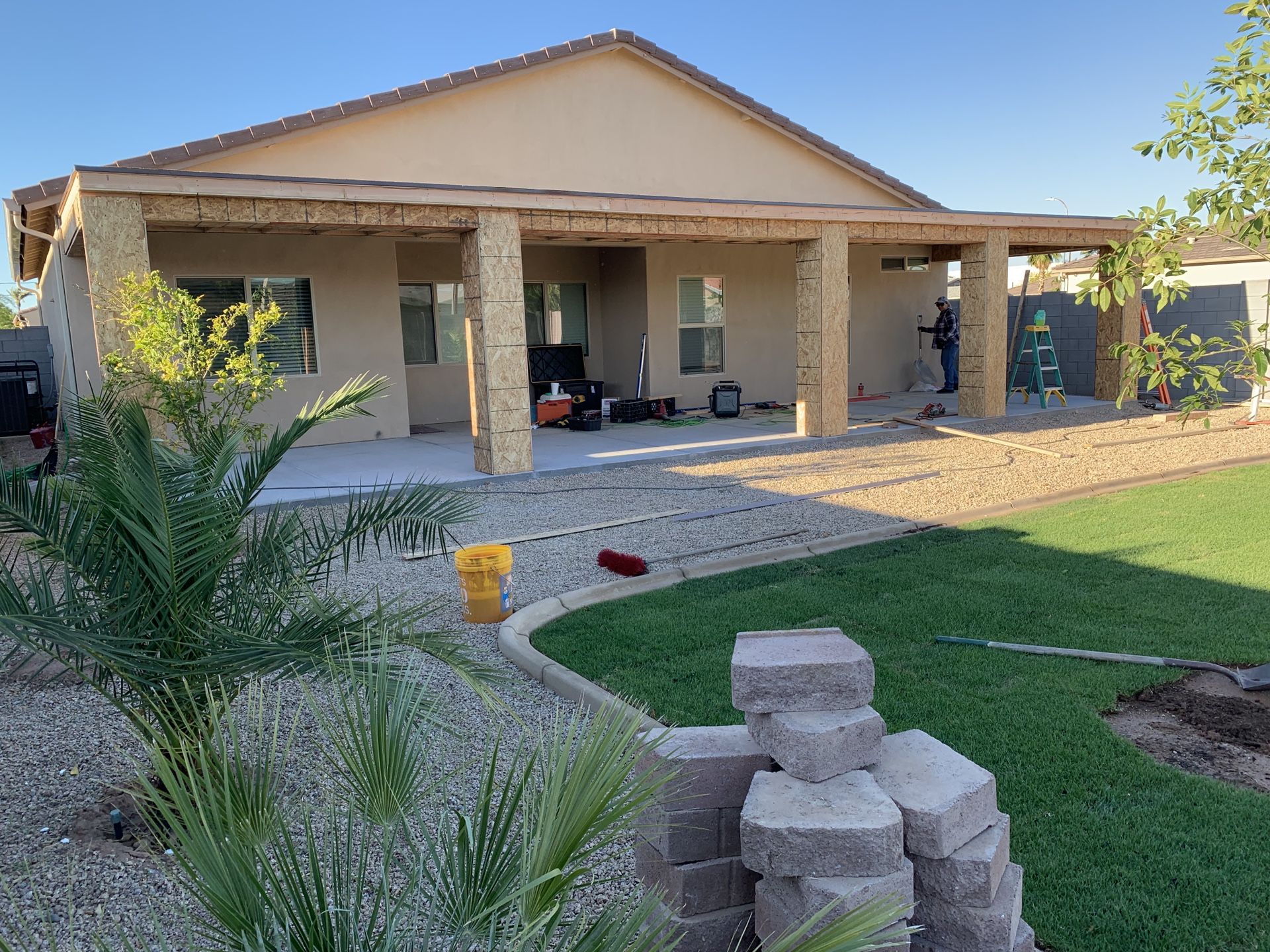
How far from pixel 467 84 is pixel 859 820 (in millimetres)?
13105

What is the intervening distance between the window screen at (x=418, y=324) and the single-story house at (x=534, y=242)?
0.11 feet

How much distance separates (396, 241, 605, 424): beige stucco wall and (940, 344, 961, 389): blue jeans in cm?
693

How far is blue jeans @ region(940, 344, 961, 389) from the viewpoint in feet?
61.0

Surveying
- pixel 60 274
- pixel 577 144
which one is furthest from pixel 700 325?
pixel 60 274

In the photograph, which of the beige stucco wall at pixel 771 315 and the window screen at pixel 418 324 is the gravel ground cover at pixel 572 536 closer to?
the beige stucco wall at pixel 771 315

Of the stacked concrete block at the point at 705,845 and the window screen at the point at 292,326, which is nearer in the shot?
the stacked concrete block at the point at 705,845

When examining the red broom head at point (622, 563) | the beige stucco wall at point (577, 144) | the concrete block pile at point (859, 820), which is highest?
the beige stucco wall at point (577, 144)

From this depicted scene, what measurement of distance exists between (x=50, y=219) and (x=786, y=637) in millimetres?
13810

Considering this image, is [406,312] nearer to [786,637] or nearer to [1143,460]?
[1143,460]

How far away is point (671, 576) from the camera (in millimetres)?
6668

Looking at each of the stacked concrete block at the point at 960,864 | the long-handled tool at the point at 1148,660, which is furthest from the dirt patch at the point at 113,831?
the long-handled tool at the point at 1148,660

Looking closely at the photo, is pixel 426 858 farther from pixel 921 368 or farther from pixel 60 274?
pixel 921 368

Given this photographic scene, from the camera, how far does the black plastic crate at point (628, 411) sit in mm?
15805

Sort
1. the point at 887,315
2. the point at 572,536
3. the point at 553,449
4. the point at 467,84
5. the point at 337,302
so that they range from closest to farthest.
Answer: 1. the point at 572,536
2. the point at 553,449
3. the point at 467,84
4. the point at 337,302
5. the point at 887,315
